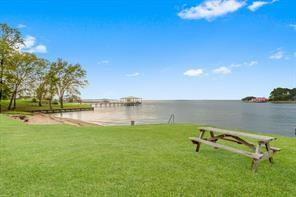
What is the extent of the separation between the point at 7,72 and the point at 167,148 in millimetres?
35247

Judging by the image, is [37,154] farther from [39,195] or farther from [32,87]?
[32,87]

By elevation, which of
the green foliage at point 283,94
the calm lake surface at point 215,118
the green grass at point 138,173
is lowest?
the calm lake surface at point 215,118

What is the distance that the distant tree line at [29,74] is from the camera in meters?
34.3

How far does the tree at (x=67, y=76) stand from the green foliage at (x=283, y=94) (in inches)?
5332

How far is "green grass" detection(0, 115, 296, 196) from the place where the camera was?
4184 mm

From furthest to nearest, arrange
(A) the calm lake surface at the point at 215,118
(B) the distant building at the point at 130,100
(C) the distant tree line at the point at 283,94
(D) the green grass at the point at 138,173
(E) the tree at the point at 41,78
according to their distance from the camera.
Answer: (C) the distant tree line at the point at 283,94, (B) the distant building at the point at 130,100, (E) the tree at the point at 41,78, (A) the calm lake surface at the point at 215,118, (D) the green grass at the point at 138,173

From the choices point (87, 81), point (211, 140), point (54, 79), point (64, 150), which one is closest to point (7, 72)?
point (54, 79)


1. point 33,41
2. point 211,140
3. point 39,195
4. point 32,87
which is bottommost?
point 39,195

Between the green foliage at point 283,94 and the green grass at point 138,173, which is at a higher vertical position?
the green foliage at point 283,94

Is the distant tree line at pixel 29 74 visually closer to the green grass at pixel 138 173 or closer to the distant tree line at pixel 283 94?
the green grass at pixel 138 173

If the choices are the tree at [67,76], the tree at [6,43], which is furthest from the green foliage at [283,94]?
the tree at [6,43]

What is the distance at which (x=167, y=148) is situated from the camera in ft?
24.9

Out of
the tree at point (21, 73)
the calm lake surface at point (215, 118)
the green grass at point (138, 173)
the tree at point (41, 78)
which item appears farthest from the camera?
the tree at point (41, 78)

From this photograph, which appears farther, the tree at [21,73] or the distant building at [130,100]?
the distant building at [130,100]
